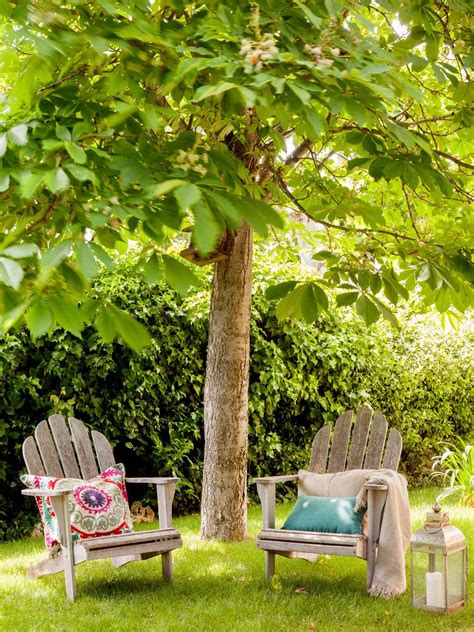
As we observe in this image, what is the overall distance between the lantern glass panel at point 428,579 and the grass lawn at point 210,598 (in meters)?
0.08

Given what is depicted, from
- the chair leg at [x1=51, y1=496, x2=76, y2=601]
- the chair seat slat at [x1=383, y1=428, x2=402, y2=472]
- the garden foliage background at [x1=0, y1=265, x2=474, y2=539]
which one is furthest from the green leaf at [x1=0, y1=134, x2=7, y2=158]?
the garden foliage background at [x1=0, y1=265, x2=474, y2=539]

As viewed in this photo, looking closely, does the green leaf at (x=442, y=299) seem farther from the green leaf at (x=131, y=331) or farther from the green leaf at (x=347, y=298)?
the green leaf at (x=131, y=331)

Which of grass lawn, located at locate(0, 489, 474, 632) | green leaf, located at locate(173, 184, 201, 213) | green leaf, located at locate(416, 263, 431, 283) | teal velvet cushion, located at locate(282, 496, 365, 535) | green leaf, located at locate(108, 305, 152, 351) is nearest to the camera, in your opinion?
green leaf, located at locate(173, 184, 201, 213)

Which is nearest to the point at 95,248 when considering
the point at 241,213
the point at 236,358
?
the point at 241,213

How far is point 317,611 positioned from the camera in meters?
3.89

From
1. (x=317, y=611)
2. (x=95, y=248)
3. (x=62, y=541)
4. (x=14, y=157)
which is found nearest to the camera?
(x=95, y=248)

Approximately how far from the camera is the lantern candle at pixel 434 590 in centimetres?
388

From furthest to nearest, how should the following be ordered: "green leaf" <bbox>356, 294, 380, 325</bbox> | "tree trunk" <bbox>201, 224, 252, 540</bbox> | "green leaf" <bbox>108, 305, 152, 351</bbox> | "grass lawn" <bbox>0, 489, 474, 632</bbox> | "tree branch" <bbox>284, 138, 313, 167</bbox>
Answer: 1. "tree branch" <bbox>284, 138, 313, 167</bbox>
2. "tree trunk" <bbox>201, 224, 252, 540</bbox>
3. "grass lawn" <bbox>0, 489, 474, 632</bbox>
4. "green leaf" <bbox>356, 294, 380, 325</bbox>
5. "green leaf" <bbox>108, 305, 152, 351</bbox>

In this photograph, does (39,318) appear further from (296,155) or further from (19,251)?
(296,155)

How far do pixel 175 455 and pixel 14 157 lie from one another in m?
Answer: 4.60

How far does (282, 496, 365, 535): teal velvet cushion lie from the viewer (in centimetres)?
429

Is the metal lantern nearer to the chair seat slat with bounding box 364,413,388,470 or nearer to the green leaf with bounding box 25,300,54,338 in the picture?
the chair seat slat with bounding box 364,413,388,470

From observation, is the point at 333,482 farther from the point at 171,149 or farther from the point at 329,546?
the point at 171,149

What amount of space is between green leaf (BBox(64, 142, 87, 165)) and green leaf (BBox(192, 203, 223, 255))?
414 millimetres
